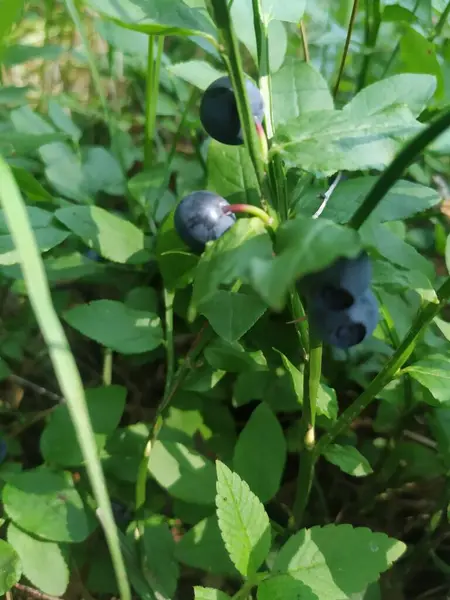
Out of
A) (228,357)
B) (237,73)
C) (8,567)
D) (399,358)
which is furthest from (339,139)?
(8,567)

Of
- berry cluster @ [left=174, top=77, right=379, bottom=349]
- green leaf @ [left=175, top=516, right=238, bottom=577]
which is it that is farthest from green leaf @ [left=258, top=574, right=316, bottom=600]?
berry cluster @ [left=174, top=77, right=379, bottom=349]

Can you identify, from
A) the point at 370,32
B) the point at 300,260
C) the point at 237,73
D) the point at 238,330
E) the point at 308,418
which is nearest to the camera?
the point at 300,260

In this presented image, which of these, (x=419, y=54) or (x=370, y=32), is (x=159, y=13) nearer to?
(x=419, y=54)

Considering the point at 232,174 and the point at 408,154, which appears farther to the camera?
the point at 232,174

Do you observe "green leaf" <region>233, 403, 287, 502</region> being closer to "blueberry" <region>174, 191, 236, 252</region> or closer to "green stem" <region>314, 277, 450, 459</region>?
"green stem" <region>314, 277, 450, 459</region>

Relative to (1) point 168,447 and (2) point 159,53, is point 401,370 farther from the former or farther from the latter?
(2) point 159,53

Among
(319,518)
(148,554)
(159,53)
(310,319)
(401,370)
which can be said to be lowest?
(319,518)

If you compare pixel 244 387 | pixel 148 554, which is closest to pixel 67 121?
pixel 244 387
